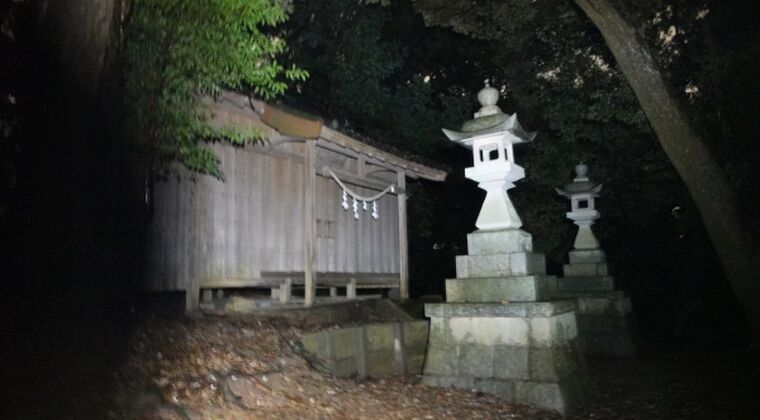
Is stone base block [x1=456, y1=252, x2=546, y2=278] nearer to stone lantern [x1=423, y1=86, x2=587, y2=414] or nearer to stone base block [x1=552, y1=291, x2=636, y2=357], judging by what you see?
stone lantern [x1=423, y1=86, x2=587, y2=414]

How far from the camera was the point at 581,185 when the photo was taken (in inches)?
544

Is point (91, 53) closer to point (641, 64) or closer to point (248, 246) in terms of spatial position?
point (248, 246)

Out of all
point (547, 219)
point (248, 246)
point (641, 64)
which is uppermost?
point (641, 64)

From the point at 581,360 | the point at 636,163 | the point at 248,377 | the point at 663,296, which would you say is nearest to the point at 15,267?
the point at 248,377

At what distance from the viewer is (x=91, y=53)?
417 centimetres

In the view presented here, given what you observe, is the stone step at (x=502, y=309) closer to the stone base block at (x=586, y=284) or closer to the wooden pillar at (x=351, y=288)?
the wooden pillar at (x=351, y=288)

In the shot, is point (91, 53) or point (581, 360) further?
point (581, 360)

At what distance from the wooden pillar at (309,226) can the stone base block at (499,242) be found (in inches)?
107

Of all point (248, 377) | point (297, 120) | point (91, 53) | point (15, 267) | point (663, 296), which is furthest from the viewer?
point (663, 296)

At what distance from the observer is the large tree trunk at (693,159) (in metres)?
9.00

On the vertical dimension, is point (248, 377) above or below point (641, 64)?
below

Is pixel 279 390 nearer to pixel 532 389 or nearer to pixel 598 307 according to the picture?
pixel 532 389

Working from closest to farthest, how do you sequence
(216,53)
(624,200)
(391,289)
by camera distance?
(216,53) → (391,289) → (624,200)

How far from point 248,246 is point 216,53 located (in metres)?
3.59
